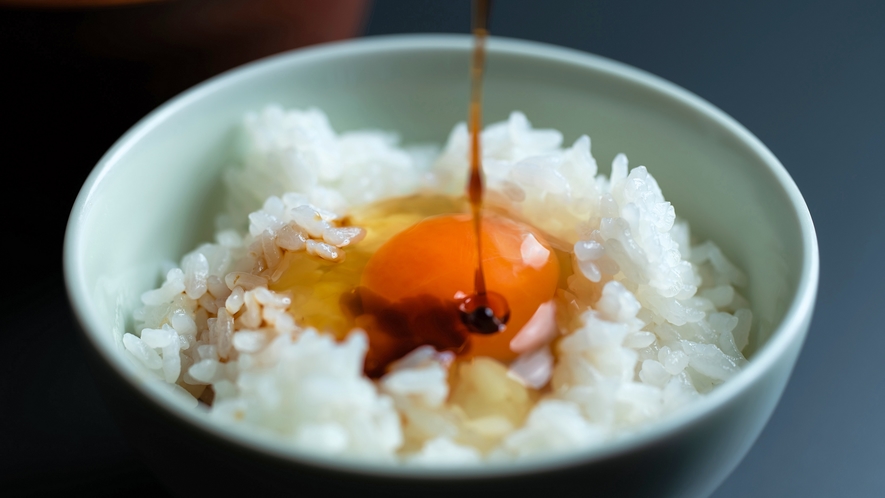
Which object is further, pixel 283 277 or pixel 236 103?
pixel 236 103

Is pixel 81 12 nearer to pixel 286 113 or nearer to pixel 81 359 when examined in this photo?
pixel 286 113

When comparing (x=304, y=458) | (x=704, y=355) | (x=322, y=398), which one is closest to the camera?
(x=304, y=458)

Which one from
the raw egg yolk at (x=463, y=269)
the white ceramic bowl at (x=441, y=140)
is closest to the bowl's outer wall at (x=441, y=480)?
the white ceramic bowl at (x=441, y=140)

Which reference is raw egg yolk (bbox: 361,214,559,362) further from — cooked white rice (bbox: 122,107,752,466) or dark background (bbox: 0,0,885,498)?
dark background (bbox: 0,0,885,498)

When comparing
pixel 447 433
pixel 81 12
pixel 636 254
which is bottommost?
pixel 447 433

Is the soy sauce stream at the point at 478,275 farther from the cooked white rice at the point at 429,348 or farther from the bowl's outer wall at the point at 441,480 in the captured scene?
the bowl's outer wall at the point at 441,480

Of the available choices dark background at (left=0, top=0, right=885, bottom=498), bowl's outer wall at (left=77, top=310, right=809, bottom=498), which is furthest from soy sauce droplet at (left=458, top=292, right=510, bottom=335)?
dark background at (left=0, top=0, right=885, bottom=498)

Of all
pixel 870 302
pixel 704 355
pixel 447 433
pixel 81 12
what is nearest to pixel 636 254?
pixel 704 355
